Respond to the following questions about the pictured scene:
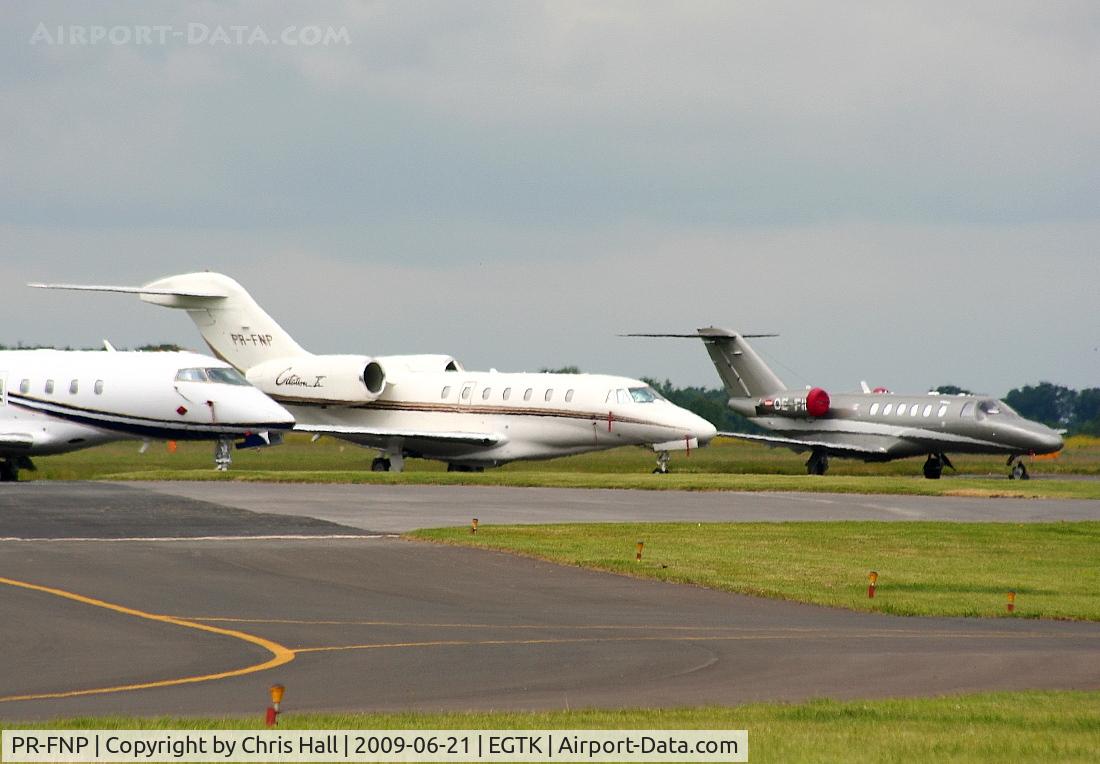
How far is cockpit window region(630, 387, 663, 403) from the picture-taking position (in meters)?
52.3

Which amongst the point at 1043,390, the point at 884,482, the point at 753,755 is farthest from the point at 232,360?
the point at 1043,390

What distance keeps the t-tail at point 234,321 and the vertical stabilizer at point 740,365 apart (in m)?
16.1

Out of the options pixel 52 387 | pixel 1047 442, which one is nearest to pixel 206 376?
pixel 52 387

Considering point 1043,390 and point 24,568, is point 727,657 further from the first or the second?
point 1043,390

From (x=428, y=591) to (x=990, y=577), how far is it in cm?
833

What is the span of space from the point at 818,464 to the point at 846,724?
5015 cm

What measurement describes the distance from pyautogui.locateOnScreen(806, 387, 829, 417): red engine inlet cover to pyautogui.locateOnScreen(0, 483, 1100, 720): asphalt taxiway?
1398 inches

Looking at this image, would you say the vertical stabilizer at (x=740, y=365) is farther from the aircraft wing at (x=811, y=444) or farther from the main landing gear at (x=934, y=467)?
the main landing gear at (x=934, y=467)

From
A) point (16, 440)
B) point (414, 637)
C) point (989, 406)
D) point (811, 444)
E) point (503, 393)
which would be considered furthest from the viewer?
point (811, 444)

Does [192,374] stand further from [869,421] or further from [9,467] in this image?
[869,421]

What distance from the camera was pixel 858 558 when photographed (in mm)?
27484

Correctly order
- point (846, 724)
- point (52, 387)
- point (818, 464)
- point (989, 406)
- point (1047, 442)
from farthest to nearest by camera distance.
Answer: point (818, 464) → point (989, 406) → point (1047, 442) → point (52, 387) → point (846, 724)

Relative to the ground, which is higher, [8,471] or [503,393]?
[503,393]
